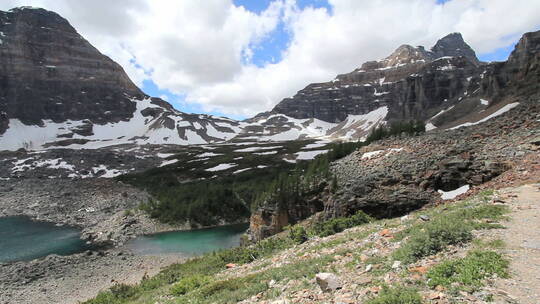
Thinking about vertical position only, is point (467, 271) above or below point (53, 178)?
above

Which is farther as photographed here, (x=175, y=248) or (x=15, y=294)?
(x=175, y=248)

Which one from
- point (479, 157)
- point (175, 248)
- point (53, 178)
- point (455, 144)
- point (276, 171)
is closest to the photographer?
point (479, 157)

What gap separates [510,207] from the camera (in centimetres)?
1390

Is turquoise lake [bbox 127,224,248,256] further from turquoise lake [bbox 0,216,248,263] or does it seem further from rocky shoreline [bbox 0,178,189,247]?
rocky shoreline [bbox 0,178,189,247]

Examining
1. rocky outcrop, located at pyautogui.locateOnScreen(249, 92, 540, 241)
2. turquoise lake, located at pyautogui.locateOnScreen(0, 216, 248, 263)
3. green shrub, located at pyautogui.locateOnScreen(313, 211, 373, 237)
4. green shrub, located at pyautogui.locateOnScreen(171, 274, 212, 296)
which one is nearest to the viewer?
green shrub, located at pyautogui.locateOnScreen(171, 274, 212, 296)

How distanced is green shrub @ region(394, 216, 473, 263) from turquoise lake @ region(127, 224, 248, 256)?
41.7m

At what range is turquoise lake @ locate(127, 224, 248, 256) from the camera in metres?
50.6

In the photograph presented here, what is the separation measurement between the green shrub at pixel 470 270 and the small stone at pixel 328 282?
250cm

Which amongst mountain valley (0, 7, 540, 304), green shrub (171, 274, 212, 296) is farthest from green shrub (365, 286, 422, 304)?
green shrub (171, 274, 212, 296)

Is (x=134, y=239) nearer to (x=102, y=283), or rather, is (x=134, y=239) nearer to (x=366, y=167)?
(x=102, y=283)

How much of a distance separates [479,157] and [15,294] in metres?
45.6

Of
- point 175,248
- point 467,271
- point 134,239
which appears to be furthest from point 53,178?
point 467,271

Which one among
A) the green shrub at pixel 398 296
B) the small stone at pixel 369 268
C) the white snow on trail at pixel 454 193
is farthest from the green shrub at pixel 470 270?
the white snow on trail at pixel 454 193

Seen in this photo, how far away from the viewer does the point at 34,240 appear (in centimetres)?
5462
